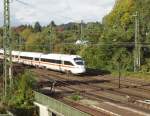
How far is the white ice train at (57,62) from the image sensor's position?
59647mm

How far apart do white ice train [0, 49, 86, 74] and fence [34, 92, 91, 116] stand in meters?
18.6

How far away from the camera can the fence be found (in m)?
29.7

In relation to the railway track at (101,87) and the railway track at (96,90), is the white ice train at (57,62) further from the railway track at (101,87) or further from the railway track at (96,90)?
the railway track at (96,90)

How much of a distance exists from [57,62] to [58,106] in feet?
99.9

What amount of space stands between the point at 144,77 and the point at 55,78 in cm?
1158

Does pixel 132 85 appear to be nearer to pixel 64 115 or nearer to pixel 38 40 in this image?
pixel 64 115

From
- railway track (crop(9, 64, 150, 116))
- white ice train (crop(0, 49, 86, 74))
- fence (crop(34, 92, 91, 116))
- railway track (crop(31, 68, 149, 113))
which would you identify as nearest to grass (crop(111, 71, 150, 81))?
railway track (crop(9, 64, 150, 116))

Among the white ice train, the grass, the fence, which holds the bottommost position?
the fence

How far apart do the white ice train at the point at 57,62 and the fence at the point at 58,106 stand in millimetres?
18591

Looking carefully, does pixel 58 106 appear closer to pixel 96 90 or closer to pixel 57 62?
pixel 96 90

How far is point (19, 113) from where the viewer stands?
39875 millimetres

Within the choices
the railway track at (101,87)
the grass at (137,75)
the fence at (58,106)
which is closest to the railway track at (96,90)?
the railway track at (101,87)

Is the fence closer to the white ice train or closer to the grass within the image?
the white ice train

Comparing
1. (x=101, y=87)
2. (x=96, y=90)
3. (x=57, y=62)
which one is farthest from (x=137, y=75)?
(x=96, y=90)
